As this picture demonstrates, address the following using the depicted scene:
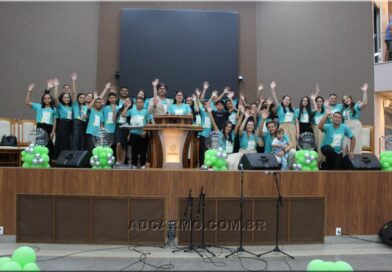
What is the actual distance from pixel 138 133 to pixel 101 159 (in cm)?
154

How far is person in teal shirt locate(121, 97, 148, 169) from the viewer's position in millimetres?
6652

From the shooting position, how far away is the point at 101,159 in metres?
5.20

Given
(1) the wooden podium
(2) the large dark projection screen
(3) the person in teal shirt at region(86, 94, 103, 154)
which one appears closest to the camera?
(1) the wooden podium

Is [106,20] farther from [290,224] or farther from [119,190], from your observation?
[290,224]

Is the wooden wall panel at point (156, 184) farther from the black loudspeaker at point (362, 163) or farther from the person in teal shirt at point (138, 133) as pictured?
the person in teal shirt at point (138, 133)

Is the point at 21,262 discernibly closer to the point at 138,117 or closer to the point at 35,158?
the point at 35,158

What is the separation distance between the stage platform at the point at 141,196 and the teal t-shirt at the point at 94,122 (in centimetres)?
192

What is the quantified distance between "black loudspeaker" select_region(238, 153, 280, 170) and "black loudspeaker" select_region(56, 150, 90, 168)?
7.27 ft

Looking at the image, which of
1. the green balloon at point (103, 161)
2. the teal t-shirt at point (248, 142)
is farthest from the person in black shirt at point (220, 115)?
the green balloon at point (103, 161)

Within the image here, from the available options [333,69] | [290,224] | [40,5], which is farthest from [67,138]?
[333,69]

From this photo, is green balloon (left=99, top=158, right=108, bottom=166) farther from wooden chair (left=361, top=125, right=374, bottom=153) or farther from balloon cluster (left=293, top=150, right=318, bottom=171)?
wooden chair (left=361, top=125, right=374, bottom=153)

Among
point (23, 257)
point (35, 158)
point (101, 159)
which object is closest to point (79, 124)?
point (35, 158)

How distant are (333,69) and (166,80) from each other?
175 inches

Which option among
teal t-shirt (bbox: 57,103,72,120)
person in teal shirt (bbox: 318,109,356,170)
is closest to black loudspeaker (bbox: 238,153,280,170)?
person in teal shirt (bbox: 318,109,356,170)
